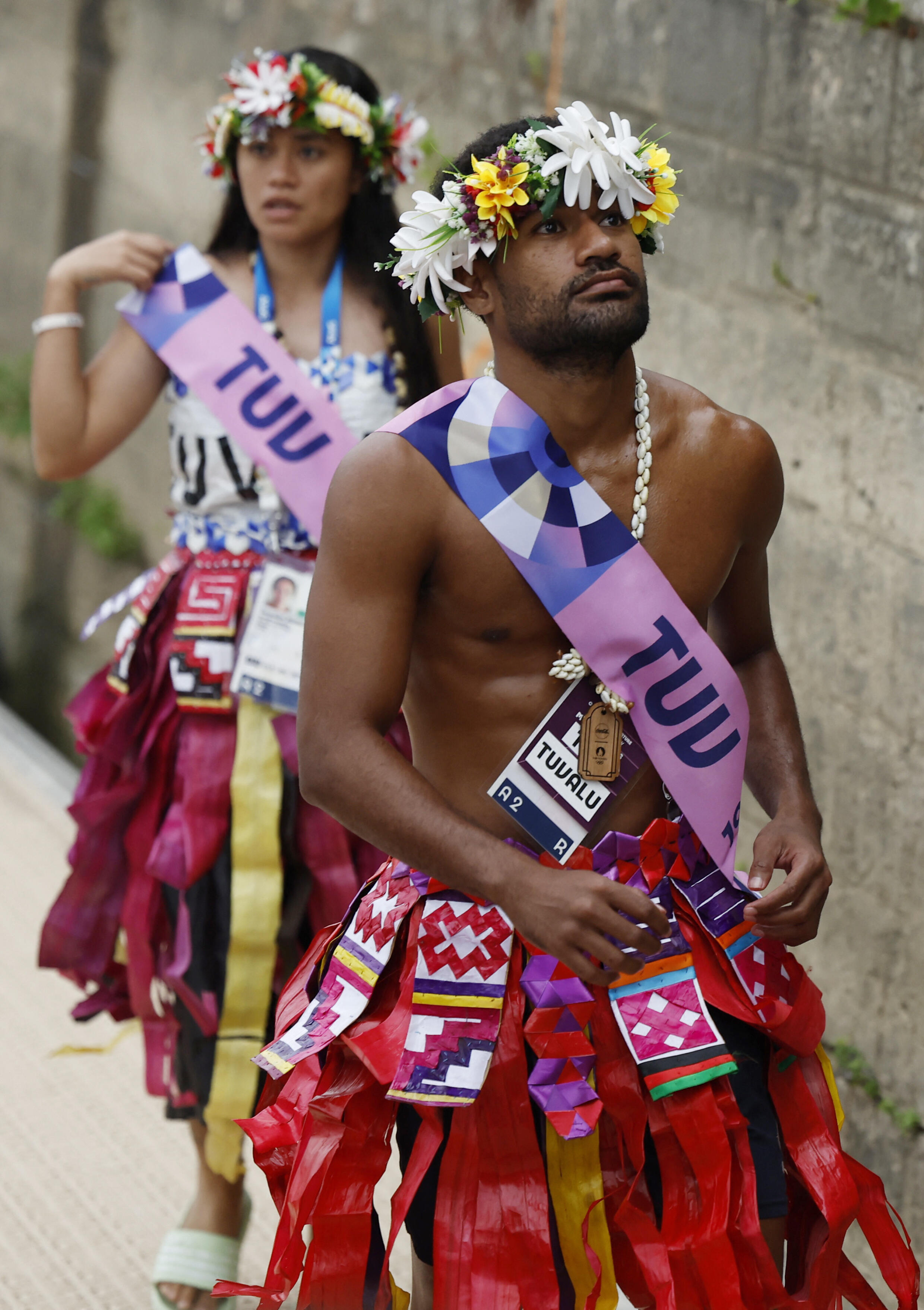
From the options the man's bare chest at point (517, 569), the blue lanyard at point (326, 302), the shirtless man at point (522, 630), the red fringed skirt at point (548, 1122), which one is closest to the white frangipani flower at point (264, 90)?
the blue lanyard at point (326, 302)

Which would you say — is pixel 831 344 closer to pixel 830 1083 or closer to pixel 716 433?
pixel 716 433

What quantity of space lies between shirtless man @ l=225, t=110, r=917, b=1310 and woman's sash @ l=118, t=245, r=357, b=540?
0.90m

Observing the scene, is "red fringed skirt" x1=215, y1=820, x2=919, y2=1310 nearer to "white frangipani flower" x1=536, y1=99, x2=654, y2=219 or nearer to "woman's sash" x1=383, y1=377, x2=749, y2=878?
"woman's sash" x1=383, y1=377, x2=749, y2=878

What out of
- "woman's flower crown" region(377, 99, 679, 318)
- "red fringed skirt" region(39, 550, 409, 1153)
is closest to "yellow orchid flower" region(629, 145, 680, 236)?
"woman's flower crown" region(377, 99, 679, 318)

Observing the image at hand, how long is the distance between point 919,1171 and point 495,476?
1.75 meters

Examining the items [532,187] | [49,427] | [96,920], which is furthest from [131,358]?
[532,187]

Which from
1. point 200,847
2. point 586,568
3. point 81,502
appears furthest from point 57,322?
point 81,502

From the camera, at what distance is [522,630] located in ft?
6.47

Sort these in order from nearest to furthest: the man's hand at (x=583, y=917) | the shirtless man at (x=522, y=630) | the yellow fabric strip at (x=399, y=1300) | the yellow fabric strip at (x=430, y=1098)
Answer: the man's hand at (x=583, y=917), the shirtless man at (x=522, y=630), the yellow fabric strip at (x=430, y=1098), the yellow fabric strip at (x=399, y=1300)

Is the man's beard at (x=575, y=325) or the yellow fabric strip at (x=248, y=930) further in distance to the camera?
the yellow fabric strip at (x=248, y=930)

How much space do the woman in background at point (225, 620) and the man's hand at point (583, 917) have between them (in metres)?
1.23

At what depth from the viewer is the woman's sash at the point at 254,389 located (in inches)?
114

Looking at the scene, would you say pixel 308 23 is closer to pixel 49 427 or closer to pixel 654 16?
pixel 654 16

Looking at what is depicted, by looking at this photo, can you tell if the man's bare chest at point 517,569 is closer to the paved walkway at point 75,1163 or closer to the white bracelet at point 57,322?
the white bracelet at point 57,322
